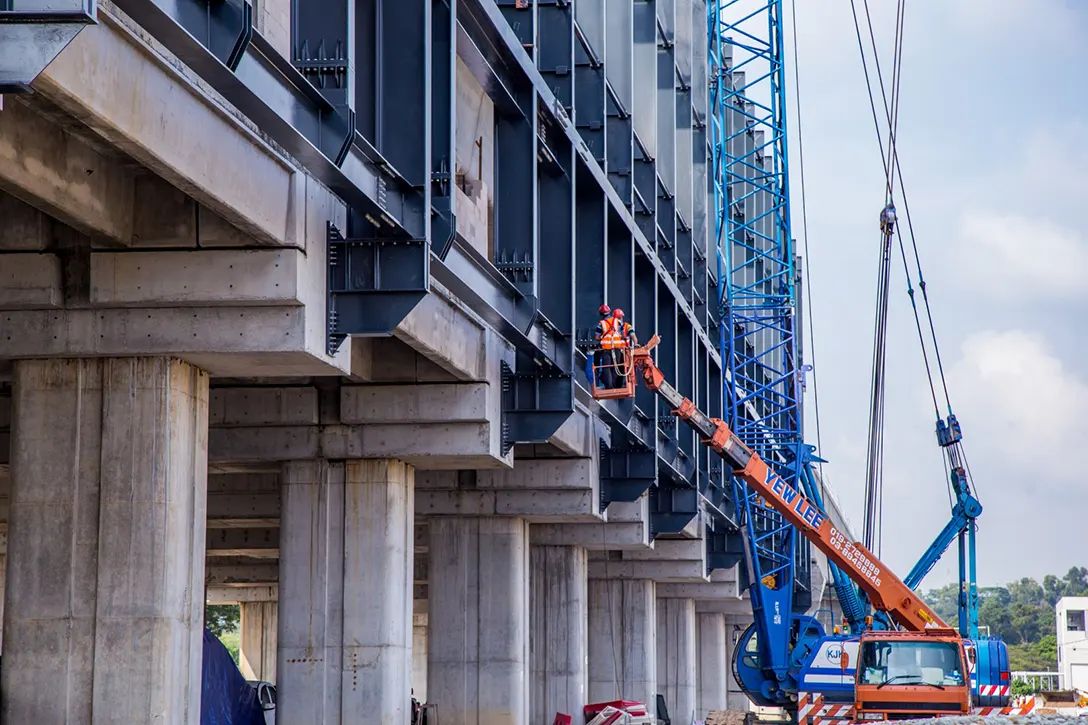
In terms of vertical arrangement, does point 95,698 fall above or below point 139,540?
below

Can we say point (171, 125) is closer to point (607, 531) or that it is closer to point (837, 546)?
point (837, 546)

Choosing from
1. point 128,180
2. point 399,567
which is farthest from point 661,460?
point 128,180

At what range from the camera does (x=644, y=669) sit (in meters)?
44.1

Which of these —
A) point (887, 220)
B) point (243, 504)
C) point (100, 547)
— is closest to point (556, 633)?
point (243, 504)

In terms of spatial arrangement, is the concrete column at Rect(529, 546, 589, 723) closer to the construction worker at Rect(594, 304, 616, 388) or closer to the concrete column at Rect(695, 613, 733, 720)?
the construction worker at Rect(594, 304, 616, 388)

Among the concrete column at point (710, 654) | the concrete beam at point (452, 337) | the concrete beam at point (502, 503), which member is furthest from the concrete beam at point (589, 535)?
the concrete column at point (710, 654)

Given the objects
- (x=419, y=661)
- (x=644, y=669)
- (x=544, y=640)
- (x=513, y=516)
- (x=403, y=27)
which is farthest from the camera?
(x=419, y=661)

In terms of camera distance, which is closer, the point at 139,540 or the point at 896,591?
the point at 139,540

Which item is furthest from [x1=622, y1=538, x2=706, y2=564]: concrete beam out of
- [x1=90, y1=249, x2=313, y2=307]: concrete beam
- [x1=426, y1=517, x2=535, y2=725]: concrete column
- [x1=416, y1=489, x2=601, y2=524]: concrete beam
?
[x1=90, y1=249, x2=313, y2=307]: concrete beam

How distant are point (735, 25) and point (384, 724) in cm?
3724

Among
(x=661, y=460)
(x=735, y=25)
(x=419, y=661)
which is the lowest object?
(x=419, y=661)

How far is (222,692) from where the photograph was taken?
20359 mm

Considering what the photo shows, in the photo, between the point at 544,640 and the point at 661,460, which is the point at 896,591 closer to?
the point at 661,460

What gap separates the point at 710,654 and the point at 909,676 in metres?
41.1
